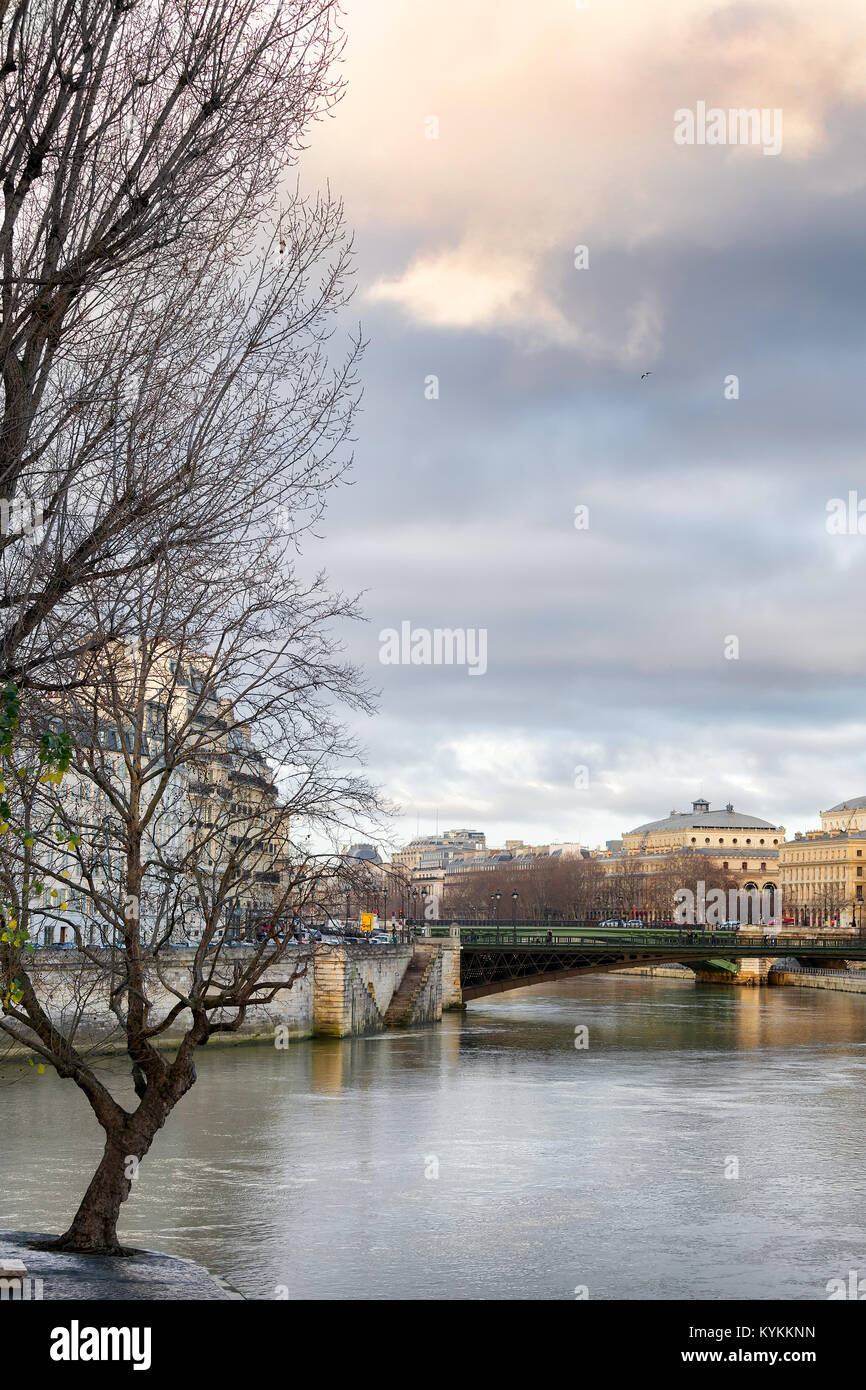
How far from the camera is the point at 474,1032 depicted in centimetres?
5234

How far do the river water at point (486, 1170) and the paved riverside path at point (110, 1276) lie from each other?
3085mm

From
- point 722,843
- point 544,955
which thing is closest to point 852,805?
point 722,843

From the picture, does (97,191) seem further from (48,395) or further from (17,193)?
(48,395)

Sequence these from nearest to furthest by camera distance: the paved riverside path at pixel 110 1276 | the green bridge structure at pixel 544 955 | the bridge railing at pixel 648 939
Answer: the paved riverside path at pixel 110 1276 < the green bridge structure at pixel 544 955 < the bridge railing at pixel 648 939

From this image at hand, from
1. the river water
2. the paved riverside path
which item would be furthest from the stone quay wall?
the paved riverside path

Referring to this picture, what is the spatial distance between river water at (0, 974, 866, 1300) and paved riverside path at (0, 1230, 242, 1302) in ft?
10.1

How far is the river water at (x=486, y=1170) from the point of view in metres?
19.2

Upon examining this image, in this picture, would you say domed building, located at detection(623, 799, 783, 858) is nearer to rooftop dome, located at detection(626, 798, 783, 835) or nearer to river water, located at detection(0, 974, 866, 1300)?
rooftop dome, located at detection(626, 798, 783, 835)

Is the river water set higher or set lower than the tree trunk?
lower

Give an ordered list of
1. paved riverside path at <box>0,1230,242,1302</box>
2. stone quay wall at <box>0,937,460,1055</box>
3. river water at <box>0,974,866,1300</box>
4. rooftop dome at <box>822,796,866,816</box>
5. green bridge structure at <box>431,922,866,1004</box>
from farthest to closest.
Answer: rooftop dome at <box>822,796,866,816</box> < green bridge structure at <box>431,922,866,1004</box> < stone quay wall at <box>0,937,460,1055</box> < river water at <box>0,974,866,1300</box> < paved riverside path at <box>0,1230,242,1302</box>

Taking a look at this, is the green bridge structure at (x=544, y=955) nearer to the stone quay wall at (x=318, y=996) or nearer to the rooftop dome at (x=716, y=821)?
the stone quay wall at (x=318, y=996)

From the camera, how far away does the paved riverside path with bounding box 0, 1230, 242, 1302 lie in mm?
12336

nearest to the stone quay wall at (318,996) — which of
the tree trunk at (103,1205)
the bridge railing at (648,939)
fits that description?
the bridge railing at (648,939)
